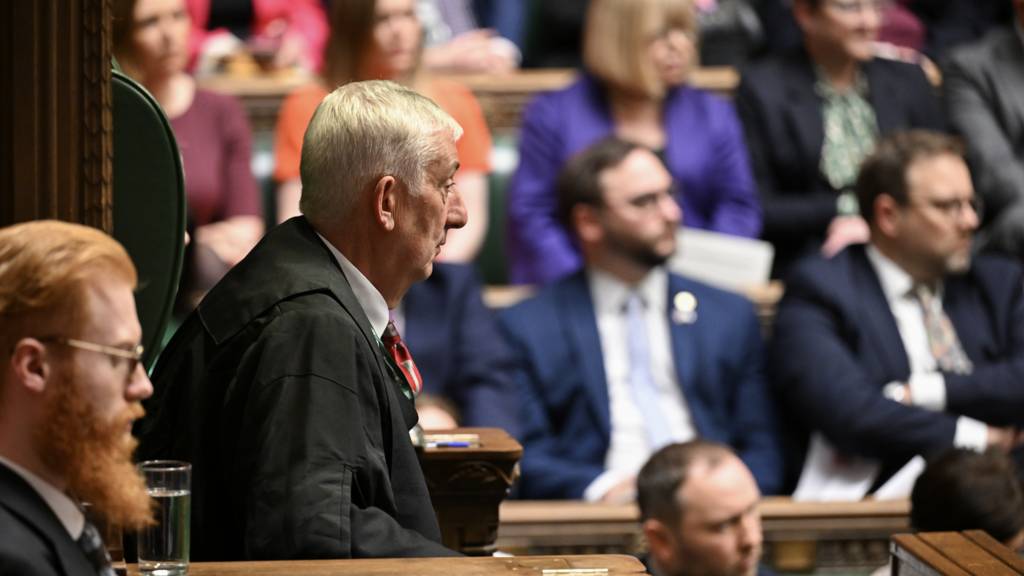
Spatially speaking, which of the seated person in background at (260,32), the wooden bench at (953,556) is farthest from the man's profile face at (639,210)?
the wooden bench at (953,556)

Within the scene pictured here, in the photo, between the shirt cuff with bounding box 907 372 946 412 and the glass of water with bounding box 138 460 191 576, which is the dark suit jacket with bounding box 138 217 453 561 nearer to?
the glass of water with bounding box 138 460 191 576

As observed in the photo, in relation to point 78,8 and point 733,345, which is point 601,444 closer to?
point 733,345

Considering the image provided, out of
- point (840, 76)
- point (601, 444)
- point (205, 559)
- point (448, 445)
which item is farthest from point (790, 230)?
point (205, 559)

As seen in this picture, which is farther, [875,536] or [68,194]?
[875,536]

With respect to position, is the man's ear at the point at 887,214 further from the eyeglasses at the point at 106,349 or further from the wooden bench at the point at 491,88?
the eyeglasses at the point at 106,349

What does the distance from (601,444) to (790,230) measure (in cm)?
103

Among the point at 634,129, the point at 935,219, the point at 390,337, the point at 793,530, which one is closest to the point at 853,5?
the point at 634,129

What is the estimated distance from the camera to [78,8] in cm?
202

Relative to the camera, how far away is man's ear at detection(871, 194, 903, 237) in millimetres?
4336

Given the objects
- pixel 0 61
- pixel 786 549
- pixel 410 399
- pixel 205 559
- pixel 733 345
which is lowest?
pixel 786 549

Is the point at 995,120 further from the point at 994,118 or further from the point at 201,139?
the point at 201,139

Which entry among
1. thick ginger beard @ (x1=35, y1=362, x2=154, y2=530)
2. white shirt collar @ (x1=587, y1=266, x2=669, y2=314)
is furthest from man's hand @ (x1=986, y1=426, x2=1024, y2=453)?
thick ginger beard @ (x1=35, y1=362, x2=154, y2=530)

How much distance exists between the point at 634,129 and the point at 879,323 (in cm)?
90

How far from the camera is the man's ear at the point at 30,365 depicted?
149 cm
